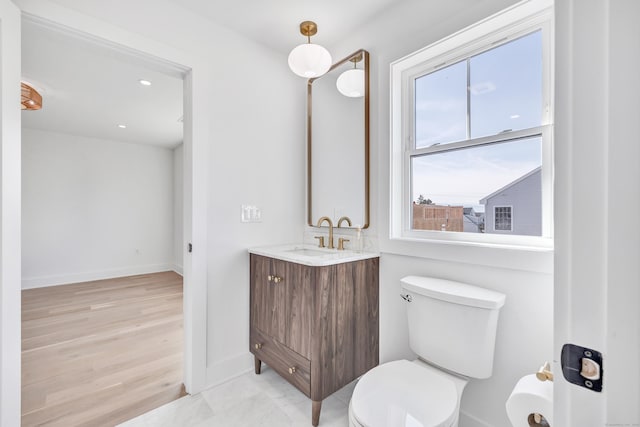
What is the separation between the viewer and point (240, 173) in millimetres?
1994

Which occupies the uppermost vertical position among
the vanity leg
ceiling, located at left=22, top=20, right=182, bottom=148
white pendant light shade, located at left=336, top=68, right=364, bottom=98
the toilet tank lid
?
ceiling, located at left=22, top=20, right=182, bottom=148

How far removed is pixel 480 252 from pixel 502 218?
22 cm

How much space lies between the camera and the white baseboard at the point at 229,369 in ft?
6.05

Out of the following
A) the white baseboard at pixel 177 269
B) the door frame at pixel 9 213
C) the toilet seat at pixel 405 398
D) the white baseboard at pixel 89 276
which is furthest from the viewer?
the white baseboard at pixel 177 269

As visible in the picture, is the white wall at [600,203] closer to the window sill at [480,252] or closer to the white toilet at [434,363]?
the white toilet at [434,363]

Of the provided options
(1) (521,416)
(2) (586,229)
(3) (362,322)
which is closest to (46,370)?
(3) (362,322)

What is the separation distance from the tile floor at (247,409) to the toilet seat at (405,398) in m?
0.52

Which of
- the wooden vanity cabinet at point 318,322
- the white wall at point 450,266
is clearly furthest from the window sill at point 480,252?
the wooden vanity cabinet at point 318,322

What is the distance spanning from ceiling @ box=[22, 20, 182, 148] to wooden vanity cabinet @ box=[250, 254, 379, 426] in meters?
1.56

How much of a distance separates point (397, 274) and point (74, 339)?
2.87 m

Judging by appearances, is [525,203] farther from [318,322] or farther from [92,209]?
[92,209]

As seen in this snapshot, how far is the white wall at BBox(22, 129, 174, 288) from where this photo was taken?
13.7ft

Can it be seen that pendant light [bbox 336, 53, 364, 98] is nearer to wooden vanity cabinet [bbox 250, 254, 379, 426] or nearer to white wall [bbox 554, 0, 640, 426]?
wooden vanity cabinet [bbox 250, 254, 379, 426]

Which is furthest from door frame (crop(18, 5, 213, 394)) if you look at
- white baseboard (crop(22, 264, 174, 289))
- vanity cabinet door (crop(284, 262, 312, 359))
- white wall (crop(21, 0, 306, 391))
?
white baseboard (crop(22, 264, 174, 289))
